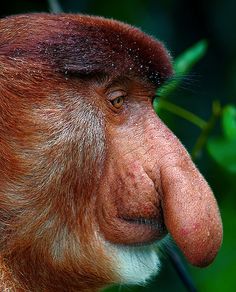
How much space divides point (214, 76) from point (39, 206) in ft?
19.6

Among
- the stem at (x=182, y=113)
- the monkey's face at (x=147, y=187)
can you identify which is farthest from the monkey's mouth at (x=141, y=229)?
the stem at (x=182, y=113)

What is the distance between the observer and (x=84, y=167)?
14.9 ft

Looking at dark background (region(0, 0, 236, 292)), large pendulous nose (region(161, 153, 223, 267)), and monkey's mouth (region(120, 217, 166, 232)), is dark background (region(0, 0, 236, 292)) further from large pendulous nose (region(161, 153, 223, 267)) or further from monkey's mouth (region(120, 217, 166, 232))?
large pendulous nose (region(161, 153, 223, 267))

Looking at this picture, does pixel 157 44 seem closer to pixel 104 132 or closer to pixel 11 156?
pixel 104 132

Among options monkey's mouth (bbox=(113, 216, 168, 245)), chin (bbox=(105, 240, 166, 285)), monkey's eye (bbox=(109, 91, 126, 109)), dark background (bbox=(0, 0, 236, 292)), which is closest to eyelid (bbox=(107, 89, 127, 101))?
monkey's eye (bbox=(109, 91, 126, 109))

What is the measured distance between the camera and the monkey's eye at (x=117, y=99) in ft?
15.2

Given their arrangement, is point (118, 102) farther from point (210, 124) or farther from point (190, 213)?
point (210, 124)

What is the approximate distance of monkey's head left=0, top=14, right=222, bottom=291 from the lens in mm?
4439

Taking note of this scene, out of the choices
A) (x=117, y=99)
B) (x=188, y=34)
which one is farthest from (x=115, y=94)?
(x=188, y=34)

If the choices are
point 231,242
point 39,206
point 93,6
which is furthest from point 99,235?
point 93,6

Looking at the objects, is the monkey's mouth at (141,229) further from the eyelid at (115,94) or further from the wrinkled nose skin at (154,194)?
the eyelid at (115,94)

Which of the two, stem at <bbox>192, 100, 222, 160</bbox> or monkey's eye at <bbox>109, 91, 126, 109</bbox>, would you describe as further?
stem at <bbox>192, 100, 222, 160</bbox>

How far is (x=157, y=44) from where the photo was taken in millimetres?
4840

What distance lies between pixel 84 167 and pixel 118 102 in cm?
Answer: 39
